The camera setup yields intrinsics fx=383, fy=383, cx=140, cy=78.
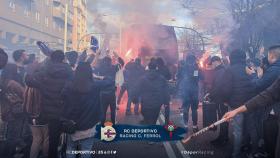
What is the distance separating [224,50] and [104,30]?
1.55m

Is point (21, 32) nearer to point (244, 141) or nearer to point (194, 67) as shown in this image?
point (194, 67)

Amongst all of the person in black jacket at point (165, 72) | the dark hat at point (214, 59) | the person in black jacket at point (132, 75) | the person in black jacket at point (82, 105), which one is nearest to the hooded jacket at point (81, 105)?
the person in black jacket at point (82, 105)

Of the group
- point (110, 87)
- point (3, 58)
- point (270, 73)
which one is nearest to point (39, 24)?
point (3, 58)

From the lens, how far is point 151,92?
5.58m

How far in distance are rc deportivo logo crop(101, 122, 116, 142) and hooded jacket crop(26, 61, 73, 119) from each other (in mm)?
686

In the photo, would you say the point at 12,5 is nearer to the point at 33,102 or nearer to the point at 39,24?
the point at 39,24

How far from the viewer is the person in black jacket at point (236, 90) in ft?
17.5

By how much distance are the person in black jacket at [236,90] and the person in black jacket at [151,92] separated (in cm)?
77

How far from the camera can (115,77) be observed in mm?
5312

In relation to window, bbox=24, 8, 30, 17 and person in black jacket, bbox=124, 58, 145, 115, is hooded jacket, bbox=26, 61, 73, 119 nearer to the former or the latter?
window, bbox=24, 8, 30, 17

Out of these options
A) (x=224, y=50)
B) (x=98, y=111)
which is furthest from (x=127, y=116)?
(x=224, y=50)

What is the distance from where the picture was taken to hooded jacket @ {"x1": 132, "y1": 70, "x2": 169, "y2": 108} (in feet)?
17.4

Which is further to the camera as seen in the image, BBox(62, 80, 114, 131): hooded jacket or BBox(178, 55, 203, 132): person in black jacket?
BBox(178, 55, 203, 132): person in black jacket
